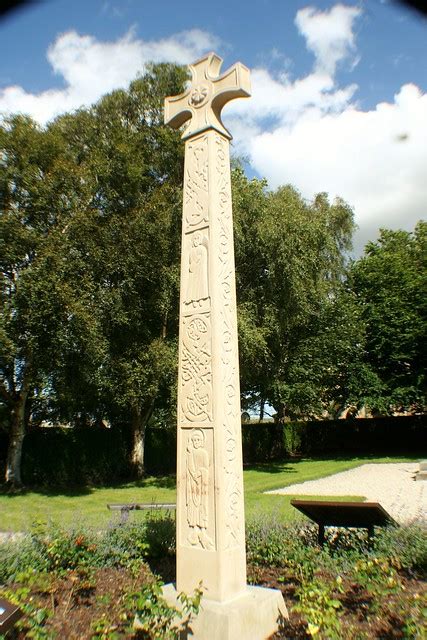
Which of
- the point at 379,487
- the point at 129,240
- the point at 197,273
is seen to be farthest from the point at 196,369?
the point at 379,487

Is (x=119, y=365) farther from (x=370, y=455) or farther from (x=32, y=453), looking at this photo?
(x=370, y=455)

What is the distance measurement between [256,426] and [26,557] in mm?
19897

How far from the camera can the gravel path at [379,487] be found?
1069 centimetres

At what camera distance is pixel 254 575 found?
488 cm

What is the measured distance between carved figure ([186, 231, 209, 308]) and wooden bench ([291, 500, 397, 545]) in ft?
8.36

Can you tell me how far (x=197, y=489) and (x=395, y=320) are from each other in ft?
75.6

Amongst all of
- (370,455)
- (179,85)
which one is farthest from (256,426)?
(179,85)

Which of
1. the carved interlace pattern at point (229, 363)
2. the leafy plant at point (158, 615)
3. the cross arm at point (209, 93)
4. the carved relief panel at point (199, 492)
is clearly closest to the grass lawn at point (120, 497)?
the carved relief panel at point (199, 492)

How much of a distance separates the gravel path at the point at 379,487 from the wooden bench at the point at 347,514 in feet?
13.2

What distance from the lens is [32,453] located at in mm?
15961

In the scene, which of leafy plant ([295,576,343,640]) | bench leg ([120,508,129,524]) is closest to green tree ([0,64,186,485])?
bench leg ([120,508,129,524])

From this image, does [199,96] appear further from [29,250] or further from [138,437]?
[138,437]

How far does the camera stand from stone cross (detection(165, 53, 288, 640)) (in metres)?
3.81

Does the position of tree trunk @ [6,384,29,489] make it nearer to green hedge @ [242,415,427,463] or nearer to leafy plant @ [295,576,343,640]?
leafy plant @ [295,576,343,640]
